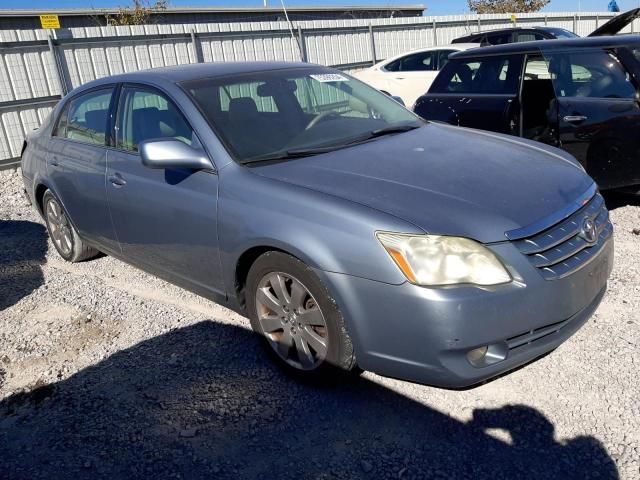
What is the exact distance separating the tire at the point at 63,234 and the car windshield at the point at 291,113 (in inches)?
84.9

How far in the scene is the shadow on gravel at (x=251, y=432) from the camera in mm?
2379

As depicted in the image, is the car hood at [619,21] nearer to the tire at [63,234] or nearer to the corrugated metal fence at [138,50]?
the tire at [63,234]

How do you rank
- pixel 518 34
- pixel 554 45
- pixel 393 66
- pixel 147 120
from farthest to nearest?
1. pixel 518 34
2. pixel 393 66
3. pixel 554 45
4. pixel 147 120

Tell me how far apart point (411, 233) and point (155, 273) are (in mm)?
2142

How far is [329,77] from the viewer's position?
4082 millimetres

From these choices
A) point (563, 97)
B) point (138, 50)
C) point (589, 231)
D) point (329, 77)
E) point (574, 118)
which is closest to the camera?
point (589, 231)

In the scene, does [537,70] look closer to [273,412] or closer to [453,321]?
[453,321]

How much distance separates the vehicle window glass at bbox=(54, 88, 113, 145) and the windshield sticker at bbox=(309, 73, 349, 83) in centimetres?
Result: 150

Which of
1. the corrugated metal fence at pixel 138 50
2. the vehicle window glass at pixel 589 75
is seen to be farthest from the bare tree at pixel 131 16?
the vehicle window glass at pixel 589 75

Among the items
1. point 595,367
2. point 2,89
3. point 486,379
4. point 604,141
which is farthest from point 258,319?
point 2,89

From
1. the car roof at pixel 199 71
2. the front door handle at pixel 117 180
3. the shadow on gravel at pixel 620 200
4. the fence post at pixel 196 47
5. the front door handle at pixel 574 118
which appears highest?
the fence post at pixel 196 47

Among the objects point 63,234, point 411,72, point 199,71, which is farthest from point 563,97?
point 411,72

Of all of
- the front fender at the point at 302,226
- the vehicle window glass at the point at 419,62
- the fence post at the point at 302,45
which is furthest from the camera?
the fence post at the point at 302,45

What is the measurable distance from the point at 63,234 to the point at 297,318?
3.18m
